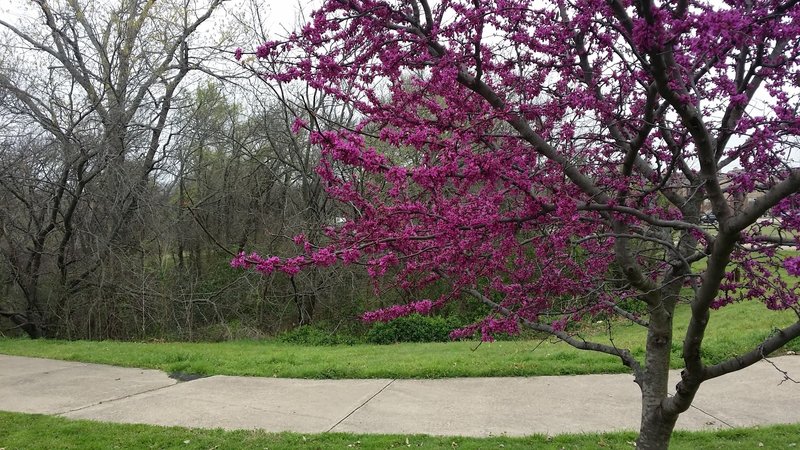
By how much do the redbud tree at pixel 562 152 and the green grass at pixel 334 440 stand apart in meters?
1.71

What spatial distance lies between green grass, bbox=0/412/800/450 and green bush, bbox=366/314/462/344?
23.0 ft

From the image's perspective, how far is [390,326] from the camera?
40.8ft

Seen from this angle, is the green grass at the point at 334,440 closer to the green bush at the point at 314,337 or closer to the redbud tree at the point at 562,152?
Result: the redbud tree at the point at 562,152

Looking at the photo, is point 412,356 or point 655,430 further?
point 412,356

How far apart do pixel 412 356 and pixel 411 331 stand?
348cm

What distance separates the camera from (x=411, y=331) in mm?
12312

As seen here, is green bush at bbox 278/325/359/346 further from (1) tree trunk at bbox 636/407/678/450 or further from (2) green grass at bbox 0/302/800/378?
(1) tree trunk at bbox 636/407/678/450

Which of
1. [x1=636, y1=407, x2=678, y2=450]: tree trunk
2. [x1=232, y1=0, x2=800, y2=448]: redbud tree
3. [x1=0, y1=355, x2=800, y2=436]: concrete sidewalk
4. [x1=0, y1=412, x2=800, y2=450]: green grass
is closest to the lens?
[x1=232, y1=0, x2=800, y2=448]: redbud tree

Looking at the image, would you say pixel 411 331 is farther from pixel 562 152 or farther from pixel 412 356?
pixel 562 152

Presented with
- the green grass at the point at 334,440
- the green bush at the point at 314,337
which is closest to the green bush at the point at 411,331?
the green bush at the point at 314,337

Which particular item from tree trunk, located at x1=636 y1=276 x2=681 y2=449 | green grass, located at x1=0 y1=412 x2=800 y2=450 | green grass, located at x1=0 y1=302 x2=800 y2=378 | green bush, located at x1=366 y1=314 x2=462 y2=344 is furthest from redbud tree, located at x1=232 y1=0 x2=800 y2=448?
green bush, located at x1=366 y1=314 x2=462 y2=344

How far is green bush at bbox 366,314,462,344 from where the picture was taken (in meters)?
12.3

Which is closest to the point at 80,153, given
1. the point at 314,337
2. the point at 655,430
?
the point at 314,337

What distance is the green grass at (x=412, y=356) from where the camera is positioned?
24.8 ft
